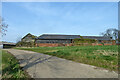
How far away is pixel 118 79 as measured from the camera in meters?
2.84

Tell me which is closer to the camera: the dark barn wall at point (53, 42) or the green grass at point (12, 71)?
the green grass at point (12, 71)

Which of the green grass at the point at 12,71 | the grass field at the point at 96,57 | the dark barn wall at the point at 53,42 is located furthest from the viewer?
the dark barn wall at the point at 53,42

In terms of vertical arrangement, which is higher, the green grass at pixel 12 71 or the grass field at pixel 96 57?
the grass field at pixel 96 57

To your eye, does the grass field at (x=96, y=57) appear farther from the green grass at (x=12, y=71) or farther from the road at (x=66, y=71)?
the green grass at (x=12, y=71)

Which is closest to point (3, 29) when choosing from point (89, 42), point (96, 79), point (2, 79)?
point (2, 79)

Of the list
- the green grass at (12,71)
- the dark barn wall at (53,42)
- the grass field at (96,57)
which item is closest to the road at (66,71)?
the green grass at (12,71)

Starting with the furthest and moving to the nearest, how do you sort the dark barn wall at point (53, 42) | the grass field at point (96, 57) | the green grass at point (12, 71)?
1. the dark barn wall at point (53, 42)
2. the grass field at point (96, 57)
3. the green grass at point (12, 71)

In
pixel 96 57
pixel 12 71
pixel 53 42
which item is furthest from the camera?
pixel 53 42

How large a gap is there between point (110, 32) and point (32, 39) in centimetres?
4475

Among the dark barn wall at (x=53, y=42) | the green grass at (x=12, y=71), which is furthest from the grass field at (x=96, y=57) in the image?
the dark barn wall at (x=53, y=42)

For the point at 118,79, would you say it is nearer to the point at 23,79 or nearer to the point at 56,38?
the point at 23,79

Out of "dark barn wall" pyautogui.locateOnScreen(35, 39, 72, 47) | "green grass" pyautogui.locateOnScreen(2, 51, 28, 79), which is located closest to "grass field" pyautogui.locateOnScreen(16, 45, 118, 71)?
"green grass" pyautogui.locateOnScreen(2, 51, 28, 79)

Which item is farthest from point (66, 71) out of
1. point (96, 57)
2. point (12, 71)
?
point (96, 57)

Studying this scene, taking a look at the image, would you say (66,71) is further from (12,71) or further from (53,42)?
(53,42)
